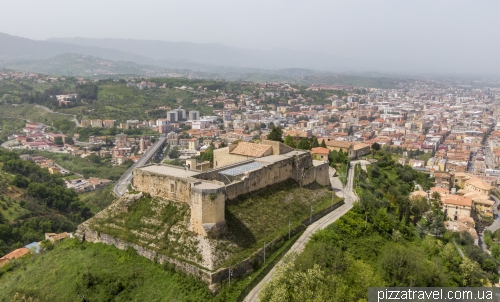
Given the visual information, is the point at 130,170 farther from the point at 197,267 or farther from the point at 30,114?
the point at 197,267

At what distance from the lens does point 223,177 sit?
2641 cm

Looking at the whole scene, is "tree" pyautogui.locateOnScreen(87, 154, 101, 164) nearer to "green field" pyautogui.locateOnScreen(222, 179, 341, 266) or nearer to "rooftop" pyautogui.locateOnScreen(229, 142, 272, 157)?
"rooftop" pyautogui.locateOnScreen(229, 142, 272, 157)

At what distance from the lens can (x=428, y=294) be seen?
949 inches

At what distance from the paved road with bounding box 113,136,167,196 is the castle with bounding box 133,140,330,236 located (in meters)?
29.0

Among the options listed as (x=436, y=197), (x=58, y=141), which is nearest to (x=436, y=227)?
(x=436, y=197)

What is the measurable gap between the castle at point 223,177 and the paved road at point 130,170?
2902 cm

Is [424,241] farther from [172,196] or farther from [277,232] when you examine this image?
[172,196]

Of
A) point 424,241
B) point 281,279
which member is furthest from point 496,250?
point 281,279

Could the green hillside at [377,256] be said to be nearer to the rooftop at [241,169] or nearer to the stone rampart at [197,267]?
the stone rampart at [197,267]

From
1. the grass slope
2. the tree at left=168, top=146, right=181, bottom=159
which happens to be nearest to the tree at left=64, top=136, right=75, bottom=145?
the tree at left=168, top=146, right=181, bottom=159

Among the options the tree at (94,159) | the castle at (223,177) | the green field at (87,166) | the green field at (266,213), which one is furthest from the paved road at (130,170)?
the green field at (266,213)

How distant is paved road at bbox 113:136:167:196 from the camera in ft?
206

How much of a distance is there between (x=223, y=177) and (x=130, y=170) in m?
55.7

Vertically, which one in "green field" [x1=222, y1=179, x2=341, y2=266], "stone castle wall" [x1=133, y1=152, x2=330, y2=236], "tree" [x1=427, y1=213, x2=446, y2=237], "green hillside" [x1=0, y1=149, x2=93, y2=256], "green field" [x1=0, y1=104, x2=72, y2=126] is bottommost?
"green hillside" [x1=0, y1=149, x2=93, y2=256]
